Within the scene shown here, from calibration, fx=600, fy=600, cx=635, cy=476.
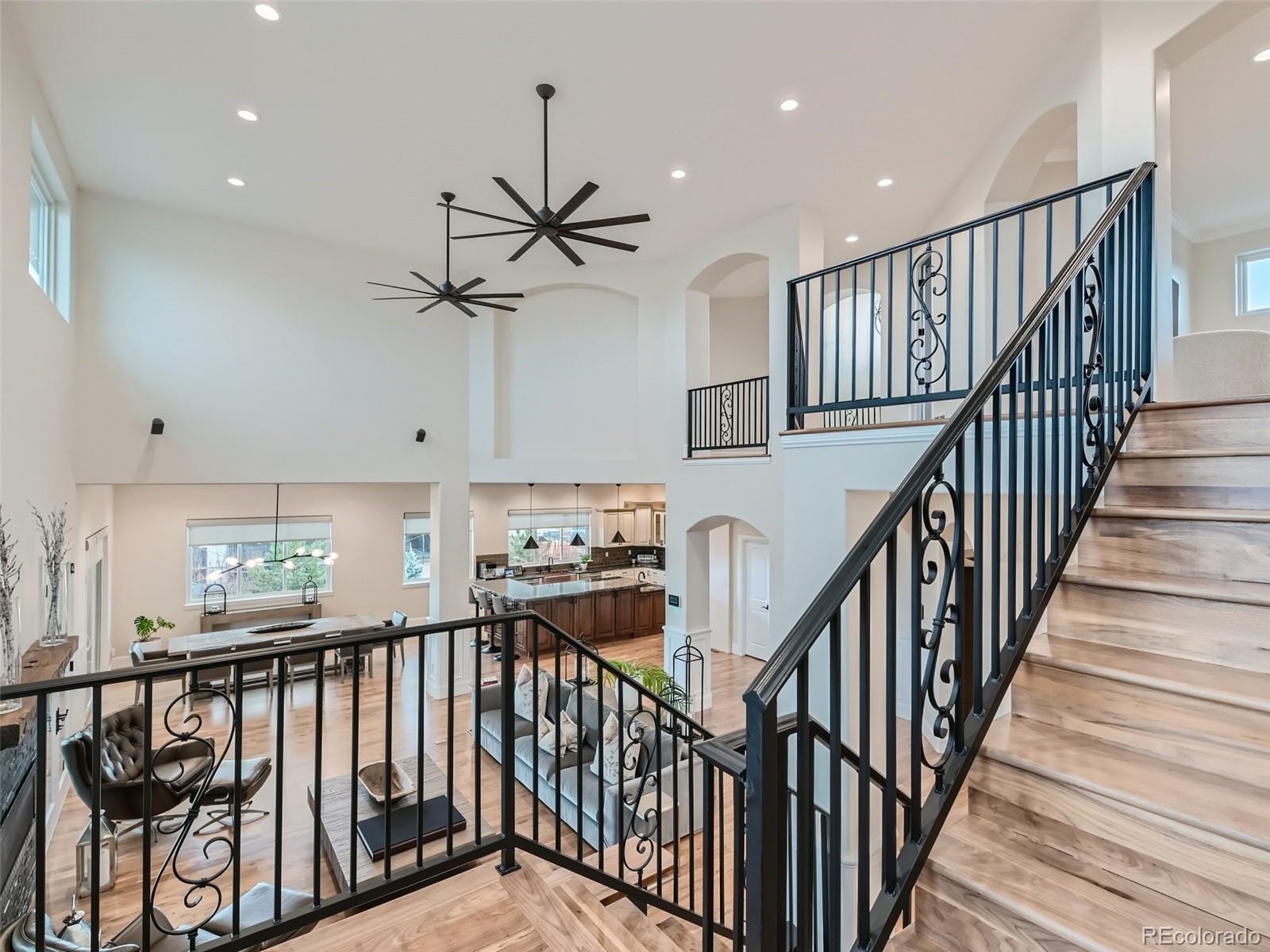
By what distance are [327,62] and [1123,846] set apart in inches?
Answer: 196

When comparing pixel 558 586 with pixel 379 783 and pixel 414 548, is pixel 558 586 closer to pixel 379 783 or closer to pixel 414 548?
pixel 414 548

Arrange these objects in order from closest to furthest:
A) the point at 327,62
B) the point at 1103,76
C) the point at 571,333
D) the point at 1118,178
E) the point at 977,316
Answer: the point at 1118,178 → the point at 1103,76 → the point at 327,62 → the point at 977,316 → the point at 571,333

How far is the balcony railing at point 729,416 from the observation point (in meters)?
6.18

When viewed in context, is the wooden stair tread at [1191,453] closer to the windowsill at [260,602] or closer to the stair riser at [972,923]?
the stair riser at [972,923]

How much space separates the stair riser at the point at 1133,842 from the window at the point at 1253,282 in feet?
25.9

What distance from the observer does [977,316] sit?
502 centimetres

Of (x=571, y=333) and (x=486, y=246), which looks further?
(x=571, y=333)

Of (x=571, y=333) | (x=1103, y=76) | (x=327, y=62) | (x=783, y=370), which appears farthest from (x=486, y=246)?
(x=1103, y=76)

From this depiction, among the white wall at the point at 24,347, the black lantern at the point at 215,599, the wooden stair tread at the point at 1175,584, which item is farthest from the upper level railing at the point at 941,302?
the black lantern at the point at 215,599

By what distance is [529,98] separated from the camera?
13.2 feet

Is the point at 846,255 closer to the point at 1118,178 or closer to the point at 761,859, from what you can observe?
the point at 1118,178

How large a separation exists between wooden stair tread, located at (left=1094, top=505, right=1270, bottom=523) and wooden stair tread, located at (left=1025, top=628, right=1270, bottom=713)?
18.8 inches

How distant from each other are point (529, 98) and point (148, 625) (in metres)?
8.82

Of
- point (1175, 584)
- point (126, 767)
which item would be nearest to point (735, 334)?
point (1175, 584)
